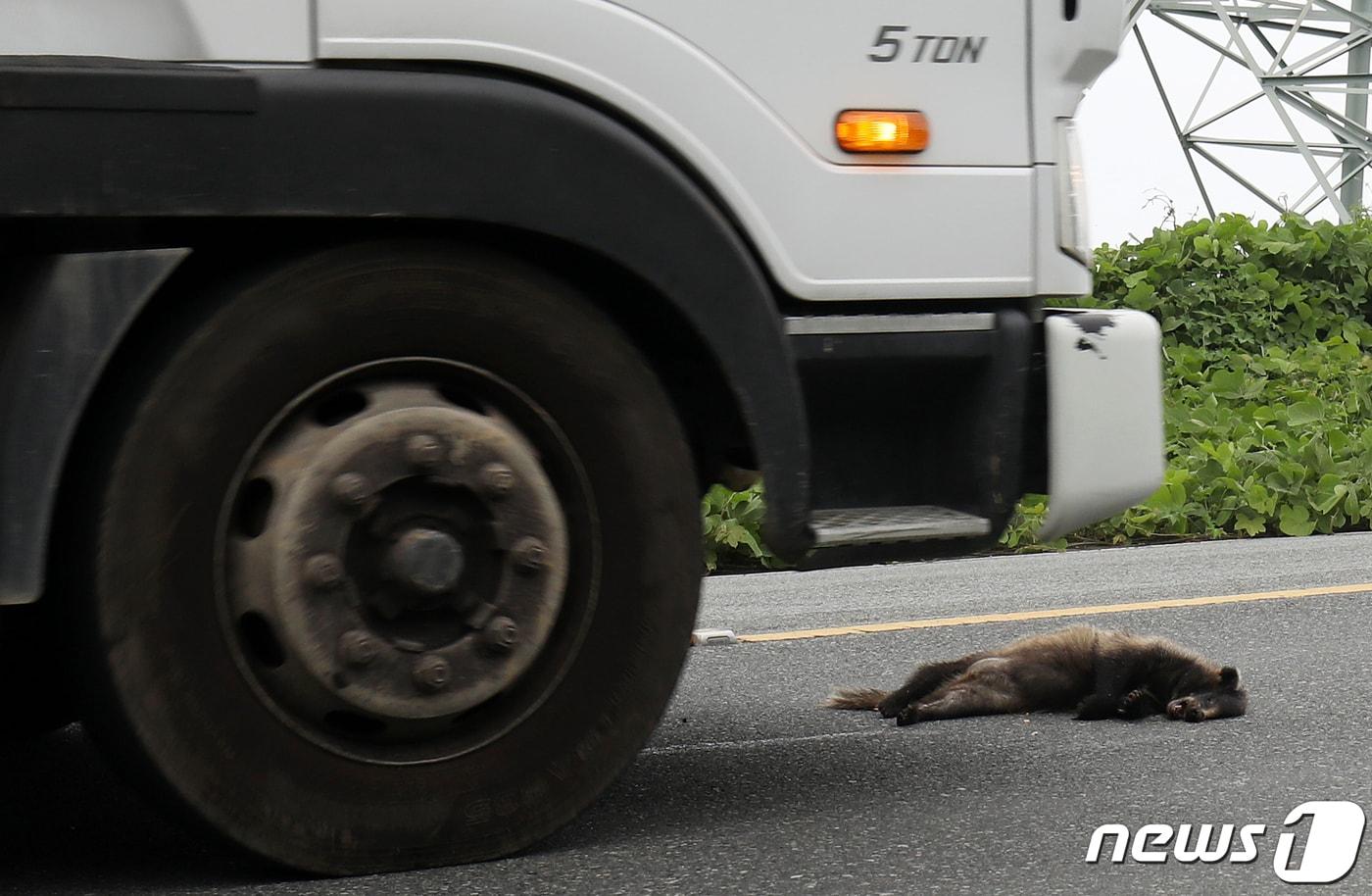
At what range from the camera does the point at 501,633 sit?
2.82 m

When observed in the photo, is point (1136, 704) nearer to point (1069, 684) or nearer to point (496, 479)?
point (1069, 684)

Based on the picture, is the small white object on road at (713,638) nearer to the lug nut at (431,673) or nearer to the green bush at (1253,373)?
the lug nut at (431,673)

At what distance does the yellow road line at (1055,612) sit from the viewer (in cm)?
568

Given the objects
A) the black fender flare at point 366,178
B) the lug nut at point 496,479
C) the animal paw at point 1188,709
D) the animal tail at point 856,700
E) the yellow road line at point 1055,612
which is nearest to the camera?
the black fender flare at point 366,178

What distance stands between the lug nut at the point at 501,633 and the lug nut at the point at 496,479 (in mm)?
203

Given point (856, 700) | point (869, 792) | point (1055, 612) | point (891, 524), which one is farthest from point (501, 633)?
point (1055, 612)

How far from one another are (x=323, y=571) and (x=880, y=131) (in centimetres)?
126

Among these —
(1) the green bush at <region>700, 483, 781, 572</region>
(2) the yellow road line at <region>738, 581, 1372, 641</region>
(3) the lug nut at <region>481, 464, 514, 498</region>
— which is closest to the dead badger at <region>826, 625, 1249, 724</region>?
(2) the yellow road line at <region>738, 581, 1372, 641</region>

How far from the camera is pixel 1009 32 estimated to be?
3215 millimetres

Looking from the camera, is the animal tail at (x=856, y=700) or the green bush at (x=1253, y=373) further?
the green bush at (x=1253, y=373)

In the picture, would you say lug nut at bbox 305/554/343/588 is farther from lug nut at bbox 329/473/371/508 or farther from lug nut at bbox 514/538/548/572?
lug nut at bbox 514/538/548/572

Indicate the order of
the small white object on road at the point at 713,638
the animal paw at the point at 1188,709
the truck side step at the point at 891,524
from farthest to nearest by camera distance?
the small white object on road at the point at 713,638 → the animal paw at the point at 1188,709 → the truck side step at the point at 891,524

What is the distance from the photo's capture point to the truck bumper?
3.20m

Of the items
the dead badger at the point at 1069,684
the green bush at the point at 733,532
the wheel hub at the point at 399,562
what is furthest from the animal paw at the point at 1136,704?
the green bush at the point at 733,532
